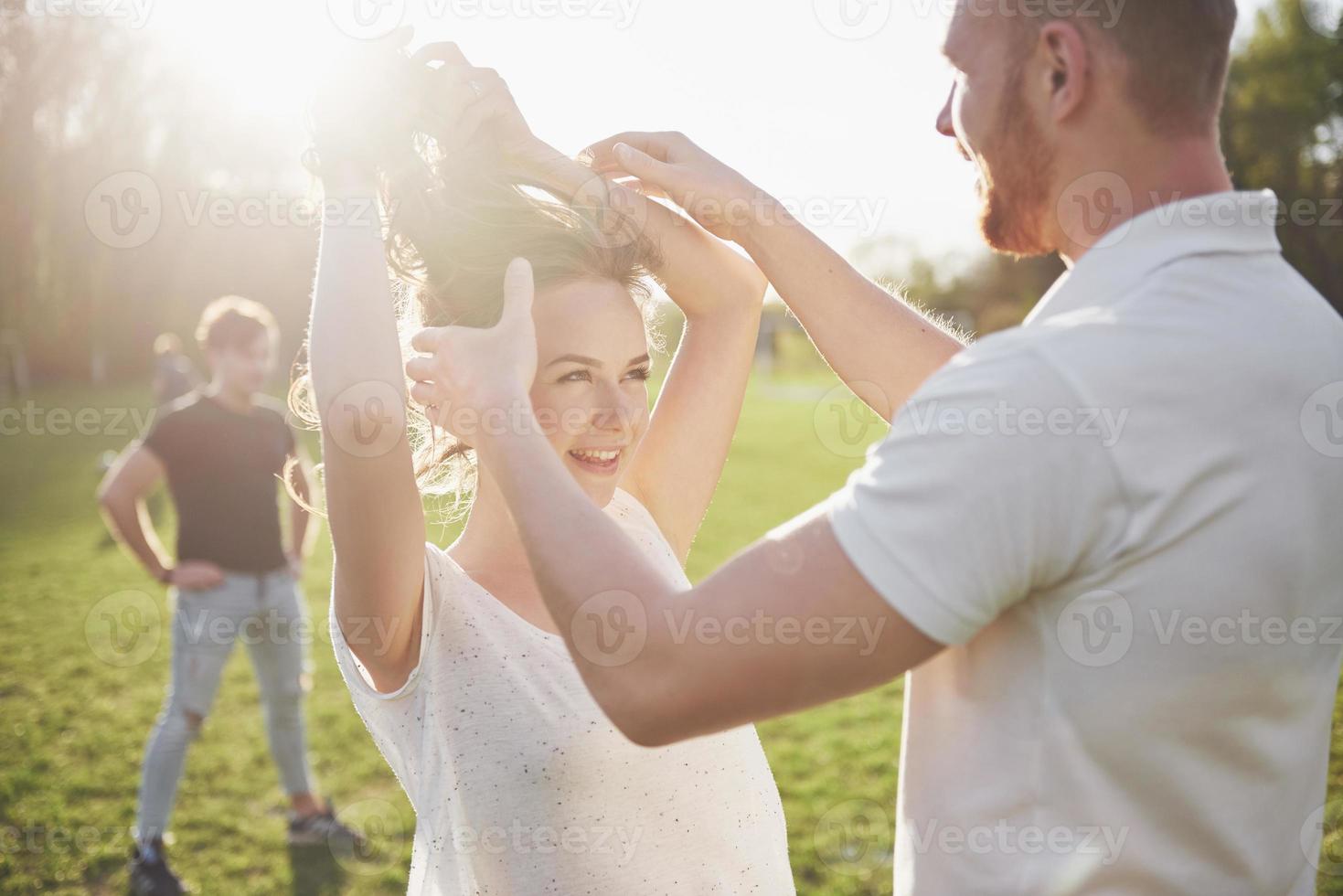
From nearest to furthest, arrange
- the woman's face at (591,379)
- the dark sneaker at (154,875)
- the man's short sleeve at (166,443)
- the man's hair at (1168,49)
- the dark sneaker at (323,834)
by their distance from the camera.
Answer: the man's hair at (1168,49)
the woman's face at (591,379)
the dark sneaker at (154,875)
the dark sneaker at (323,834)
the man's short sleeve at (166,443)

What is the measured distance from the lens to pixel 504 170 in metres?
2.20

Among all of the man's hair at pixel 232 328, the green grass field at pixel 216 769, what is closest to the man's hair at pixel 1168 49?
the green grass field at pixel 216 769

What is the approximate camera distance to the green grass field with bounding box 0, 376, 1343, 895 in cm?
498

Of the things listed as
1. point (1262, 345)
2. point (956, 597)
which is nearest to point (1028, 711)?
point (956, 597)

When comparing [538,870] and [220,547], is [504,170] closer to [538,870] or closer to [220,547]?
[538,870]

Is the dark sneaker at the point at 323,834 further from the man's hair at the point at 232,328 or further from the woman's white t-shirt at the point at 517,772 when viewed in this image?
the woman's white t-shirt at the point at 517,772

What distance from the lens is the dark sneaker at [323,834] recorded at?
17.3 feet

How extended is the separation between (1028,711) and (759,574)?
0.42 m

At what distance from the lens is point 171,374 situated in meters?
10.9

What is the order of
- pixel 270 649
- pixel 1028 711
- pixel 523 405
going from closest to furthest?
1. pixel 1028 711
2. pixel 523 405
3. pixel 270 649

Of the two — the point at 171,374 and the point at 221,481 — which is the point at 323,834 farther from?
the point at 171,374

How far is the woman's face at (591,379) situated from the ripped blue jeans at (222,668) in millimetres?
3705

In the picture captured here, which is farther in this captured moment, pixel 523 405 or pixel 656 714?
pixel 523 405

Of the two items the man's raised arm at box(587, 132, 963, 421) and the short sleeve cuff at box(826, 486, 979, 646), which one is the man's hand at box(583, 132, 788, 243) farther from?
the short sleeve cuff at box(826, 486, 979, 646)
